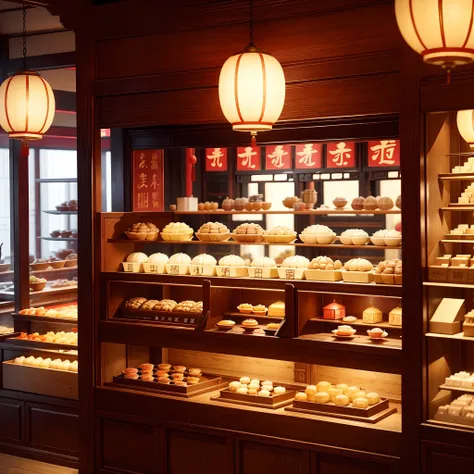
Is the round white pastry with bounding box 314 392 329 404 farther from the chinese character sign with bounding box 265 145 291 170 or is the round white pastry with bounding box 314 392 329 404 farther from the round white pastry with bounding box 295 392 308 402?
the chinese character sign with bounding box 265 145 291 170

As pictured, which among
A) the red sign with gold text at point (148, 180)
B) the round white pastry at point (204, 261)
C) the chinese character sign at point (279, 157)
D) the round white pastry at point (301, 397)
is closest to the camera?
the round white pastry at point (301, 397)

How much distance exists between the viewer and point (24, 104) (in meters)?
6.32

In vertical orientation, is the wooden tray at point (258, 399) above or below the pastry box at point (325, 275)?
below

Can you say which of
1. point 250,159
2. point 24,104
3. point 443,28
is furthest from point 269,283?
point 250,159

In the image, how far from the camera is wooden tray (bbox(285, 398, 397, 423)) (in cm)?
542

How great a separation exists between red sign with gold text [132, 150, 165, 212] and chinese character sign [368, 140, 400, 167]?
2.39 metres

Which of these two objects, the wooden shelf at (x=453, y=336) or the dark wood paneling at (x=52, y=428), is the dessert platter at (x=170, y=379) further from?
the wooden shelf at (x=453, y=336)

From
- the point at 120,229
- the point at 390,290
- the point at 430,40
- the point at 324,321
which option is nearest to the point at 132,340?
the point at 120,229

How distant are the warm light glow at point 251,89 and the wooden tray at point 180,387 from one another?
2.26m

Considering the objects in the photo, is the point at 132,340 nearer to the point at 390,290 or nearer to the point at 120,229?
the point at 120,229

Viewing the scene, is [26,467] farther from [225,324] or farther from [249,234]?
[249,234]

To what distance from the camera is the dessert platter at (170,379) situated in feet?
20.4

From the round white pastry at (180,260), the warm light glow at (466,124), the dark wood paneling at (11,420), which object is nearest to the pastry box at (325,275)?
the round white pastry at (180,260)

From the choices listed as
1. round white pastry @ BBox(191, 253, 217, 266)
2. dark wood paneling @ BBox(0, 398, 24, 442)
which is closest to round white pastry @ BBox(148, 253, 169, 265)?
round white pastry @ BBox(191, 253, 217, 266)
